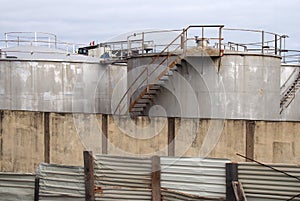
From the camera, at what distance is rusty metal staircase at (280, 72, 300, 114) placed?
17.4 m

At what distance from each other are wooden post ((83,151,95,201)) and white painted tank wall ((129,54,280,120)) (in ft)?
15.5

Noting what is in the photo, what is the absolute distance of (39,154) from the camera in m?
11.1

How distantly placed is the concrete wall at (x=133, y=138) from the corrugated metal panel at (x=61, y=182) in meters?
1.48

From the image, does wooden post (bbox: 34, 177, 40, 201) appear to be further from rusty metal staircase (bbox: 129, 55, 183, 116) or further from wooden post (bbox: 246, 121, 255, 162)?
wooden post (bbox: 246, 121, 255, 162)

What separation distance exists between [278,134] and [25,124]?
665 cm

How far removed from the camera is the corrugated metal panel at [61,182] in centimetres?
888

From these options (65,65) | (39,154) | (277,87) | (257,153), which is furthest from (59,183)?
(65,65)

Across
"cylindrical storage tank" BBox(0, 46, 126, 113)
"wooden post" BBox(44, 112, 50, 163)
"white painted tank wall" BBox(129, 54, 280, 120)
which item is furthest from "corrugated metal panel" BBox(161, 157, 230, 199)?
"cylindrical storage tank" BBox(0, 46, 126, 113)

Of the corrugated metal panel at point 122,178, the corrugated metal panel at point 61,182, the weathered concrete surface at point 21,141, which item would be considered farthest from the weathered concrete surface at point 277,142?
the weathered concrete surface at point 21,141

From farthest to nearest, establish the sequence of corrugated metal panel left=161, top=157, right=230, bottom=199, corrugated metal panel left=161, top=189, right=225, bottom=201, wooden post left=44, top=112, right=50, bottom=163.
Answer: wooden post left=44, top=112, right=50, bottom=163 → corrugated metal panel left=161, top=189, right=225, bottom=201 → corrugated metal panel left=161, top=157, right=230, bottom=199

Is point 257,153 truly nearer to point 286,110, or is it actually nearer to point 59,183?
point 59,183

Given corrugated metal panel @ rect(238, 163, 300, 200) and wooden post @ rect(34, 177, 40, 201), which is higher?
corrugated metal panel @ rect(238, 163, 300, 200)

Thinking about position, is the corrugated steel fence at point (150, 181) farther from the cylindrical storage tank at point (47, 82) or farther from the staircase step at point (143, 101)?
the cylindrical storage tank at point (47, 82)

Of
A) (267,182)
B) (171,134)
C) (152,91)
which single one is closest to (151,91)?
(152,91)
